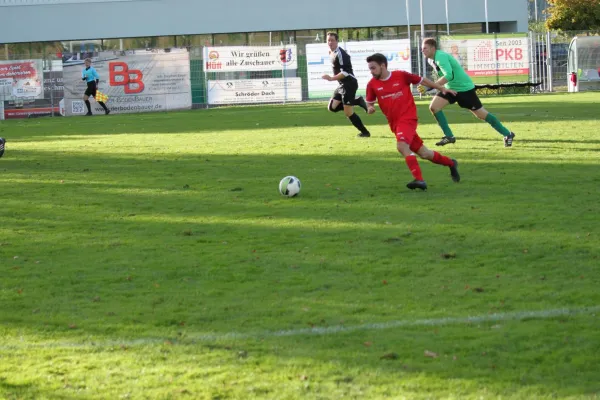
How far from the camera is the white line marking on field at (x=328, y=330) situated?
5484 mm

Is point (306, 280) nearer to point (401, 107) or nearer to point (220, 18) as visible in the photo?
point (401, 107)

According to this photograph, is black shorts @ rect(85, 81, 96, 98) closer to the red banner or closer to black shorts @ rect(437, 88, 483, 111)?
the red banner

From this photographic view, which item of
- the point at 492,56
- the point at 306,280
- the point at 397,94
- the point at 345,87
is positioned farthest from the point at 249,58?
the point at 306,280

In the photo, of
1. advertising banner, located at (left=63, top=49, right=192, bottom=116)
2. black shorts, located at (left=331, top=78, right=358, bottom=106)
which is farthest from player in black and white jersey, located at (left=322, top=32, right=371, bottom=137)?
advertising banner, located at (left=63, top=49, right=192, bottom=116)

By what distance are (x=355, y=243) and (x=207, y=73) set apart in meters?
28.3

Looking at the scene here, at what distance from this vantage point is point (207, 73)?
3581 cm

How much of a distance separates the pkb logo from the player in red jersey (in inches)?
962

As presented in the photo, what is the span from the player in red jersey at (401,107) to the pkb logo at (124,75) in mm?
24445

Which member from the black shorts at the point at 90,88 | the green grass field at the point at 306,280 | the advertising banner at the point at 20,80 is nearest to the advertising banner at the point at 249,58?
the black shorts at the point at 90,88

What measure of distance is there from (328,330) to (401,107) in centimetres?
596

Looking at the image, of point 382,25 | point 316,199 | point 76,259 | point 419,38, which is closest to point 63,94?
point 419,38

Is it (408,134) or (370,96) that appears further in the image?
(370,96)

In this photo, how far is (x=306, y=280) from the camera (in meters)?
6.93

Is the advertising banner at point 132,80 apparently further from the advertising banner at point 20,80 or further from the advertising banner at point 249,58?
the advertising banner at point 20,80
